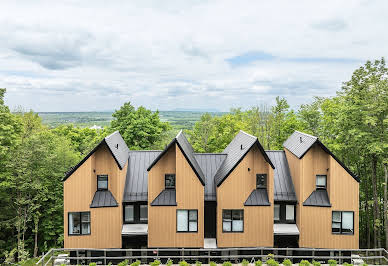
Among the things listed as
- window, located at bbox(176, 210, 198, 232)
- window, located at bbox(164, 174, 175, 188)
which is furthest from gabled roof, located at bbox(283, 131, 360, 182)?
window, located at bbox(164, 174, 175, 188)

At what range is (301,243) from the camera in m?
19.6

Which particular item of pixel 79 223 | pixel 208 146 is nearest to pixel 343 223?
pixel 79 223

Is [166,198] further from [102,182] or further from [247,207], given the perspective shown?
[247,207]

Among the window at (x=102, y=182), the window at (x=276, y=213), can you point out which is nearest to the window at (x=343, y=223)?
the window at (x=276, y=213)

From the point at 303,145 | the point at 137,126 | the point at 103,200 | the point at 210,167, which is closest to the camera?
the point at 103,200

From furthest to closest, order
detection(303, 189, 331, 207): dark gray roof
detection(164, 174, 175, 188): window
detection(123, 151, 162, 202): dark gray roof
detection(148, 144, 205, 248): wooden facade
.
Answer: detection(123, 151, 162, 202): dark gray roof < detection(164, 174, 175, 188): window < detection(303, 189, 331, 207): dark gray roof < detection(148, 144, 205, 248): wooden facade

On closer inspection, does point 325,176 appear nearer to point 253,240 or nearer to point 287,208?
point 287,208

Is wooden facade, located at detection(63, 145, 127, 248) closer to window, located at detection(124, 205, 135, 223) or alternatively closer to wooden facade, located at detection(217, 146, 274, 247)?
window, located at detection(124, 205, 135, 223)

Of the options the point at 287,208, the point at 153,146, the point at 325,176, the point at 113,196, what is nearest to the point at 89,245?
the point at 113,196

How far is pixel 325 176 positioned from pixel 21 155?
25.7 m

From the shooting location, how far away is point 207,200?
2020 cm

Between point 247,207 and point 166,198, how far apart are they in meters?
5.72

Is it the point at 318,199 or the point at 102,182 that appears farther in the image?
the point at 102,182

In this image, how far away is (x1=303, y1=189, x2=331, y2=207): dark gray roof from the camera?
1941cm
